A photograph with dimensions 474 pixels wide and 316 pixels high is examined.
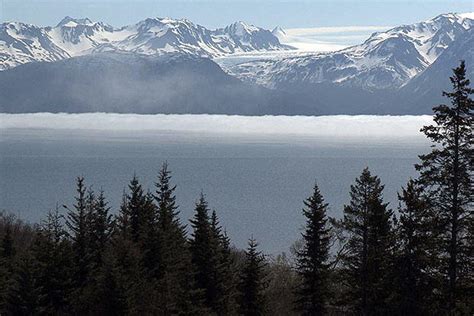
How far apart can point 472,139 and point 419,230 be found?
4.31 meters

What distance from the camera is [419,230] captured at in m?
27.4

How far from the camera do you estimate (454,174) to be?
2491cm

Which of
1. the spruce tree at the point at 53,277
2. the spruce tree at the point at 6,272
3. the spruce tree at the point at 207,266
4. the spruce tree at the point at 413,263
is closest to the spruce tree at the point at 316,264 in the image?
the spruce tree at the point at 207,266

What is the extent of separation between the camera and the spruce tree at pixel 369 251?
3114cm

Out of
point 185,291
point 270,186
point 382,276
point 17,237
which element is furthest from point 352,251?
point 270,186

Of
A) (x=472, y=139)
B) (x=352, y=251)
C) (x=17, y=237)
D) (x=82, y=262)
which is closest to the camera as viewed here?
(x=472, y=139)

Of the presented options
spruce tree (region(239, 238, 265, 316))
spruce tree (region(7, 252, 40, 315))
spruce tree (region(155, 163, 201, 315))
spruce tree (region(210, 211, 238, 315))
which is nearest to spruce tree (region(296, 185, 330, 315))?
spruce tree (region(239, 238, 265, 316))

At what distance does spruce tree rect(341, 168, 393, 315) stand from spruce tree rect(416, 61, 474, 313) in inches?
188

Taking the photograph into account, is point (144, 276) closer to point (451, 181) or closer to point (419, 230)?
point (419, 230)

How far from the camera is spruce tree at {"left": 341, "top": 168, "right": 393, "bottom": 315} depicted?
3114 centimetres

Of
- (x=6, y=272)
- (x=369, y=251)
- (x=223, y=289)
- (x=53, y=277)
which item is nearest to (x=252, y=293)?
(x=223, y=289)

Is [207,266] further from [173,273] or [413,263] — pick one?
[413,263]

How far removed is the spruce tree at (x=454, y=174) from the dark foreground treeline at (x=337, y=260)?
37 mm

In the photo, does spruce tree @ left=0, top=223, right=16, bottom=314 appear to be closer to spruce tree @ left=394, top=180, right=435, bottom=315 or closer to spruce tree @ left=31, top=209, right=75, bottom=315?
spruce tree @ left=31, top=209, right=75, bottom=315
